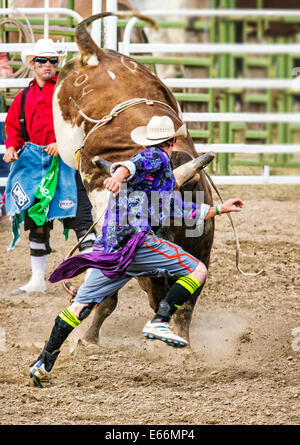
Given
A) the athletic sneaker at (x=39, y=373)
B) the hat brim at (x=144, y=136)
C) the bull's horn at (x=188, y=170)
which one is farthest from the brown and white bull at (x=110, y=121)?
the athletic sneaker at (x=39, y=373)

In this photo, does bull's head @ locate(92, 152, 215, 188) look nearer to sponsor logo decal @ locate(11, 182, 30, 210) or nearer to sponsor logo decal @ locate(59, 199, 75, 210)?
sponsor logo decal @ locate(59, 199, 75, 210)

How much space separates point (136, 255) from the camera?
3.63 meters

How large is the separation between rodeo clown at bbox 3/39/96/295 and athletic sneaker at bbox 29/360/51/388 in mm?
1454

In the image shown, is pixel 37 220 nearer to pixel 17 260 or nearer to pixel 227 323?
pixel 17 260

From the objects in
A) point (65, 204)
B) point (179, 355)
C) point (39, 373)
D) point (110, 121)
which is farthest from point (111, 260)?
point (65, 204)

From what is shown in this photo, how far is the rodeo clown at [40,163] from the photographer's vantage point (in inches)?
202

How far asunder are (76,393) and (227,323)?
153 cm

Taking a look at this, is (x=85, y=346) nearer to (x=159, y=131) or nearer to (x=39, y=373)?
(x=39, y=373)

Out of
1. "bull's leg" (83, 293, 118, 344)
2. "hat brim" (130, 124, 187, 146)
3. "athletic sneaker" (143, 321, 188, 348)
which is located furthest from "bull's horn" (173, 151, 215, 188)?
"bull's leg" (83, 293, 118, 344)

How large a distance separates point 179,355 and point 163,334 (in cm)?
83

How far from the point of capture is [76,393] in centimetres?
368

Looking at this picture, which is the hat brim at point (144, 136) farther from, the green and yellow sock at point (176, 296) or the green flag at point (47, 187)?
the green flag at point (47, 187)

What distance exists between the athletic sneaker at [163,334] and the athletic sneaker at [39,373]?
0.57 metres
